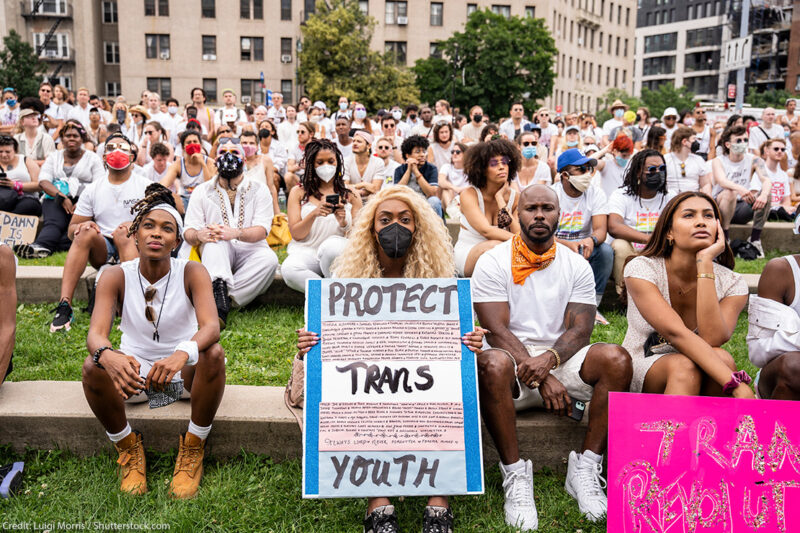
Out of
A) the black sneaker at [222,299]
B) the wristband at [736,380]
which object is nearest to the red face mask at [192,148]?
the black sneaker at [222,299]

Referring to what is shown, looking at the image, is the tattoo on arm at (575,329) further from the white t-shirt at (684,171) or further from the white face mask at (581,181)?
the white t-shirt at (684,171)

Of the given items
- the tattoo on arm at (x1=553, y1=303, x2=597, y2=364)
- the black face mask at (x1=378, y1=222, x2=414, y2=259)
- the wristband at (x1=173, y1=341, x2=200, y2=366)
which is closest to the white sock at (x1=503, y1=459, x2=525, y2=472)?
the tattoo on arm at (x1=553, y1=303, x2=597, y2=364)

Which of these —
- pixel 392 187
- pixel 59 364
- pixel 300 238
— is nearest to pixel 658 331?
pixel 392 187

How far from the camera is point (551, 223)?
13.2 ft

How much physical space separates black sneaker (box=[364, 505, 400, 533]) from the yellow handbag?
5.13 meters

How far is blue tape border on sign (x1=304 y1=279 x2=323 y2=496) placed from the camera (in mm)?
3346

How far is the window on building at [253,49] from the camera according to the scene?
50688mm

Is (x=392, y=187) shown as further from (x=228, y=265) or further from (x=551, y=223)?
(x=228, y=265)

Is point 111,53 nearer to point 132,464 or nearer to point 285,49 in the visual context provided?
point 285,49

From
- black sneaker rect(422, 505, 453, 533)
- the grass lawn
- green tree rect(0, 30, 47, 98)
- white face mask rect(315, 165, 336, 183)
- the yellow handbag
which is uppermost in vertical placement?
green tree rect(0, 30, 47, 98)

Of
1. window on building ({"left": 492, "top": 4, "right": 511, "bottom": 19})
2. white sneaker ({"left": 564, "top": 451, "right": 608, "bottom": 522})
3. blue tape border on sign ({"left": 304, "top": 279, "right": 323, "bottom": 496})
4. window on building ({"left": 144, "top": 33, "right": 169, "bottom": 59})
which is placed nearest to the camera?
blue tape border on sign ({"left": 304, "top": 279, "right": 323, "bottom": 496})

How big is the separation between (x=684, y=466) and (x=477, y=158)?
12.1 feet

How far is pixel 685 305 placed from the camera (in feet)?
12.8

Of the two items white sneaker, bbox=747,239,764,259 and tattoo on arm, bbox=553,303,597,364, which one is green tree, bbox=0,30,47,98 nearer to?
white sneaker, bbox=747,239,764,259
